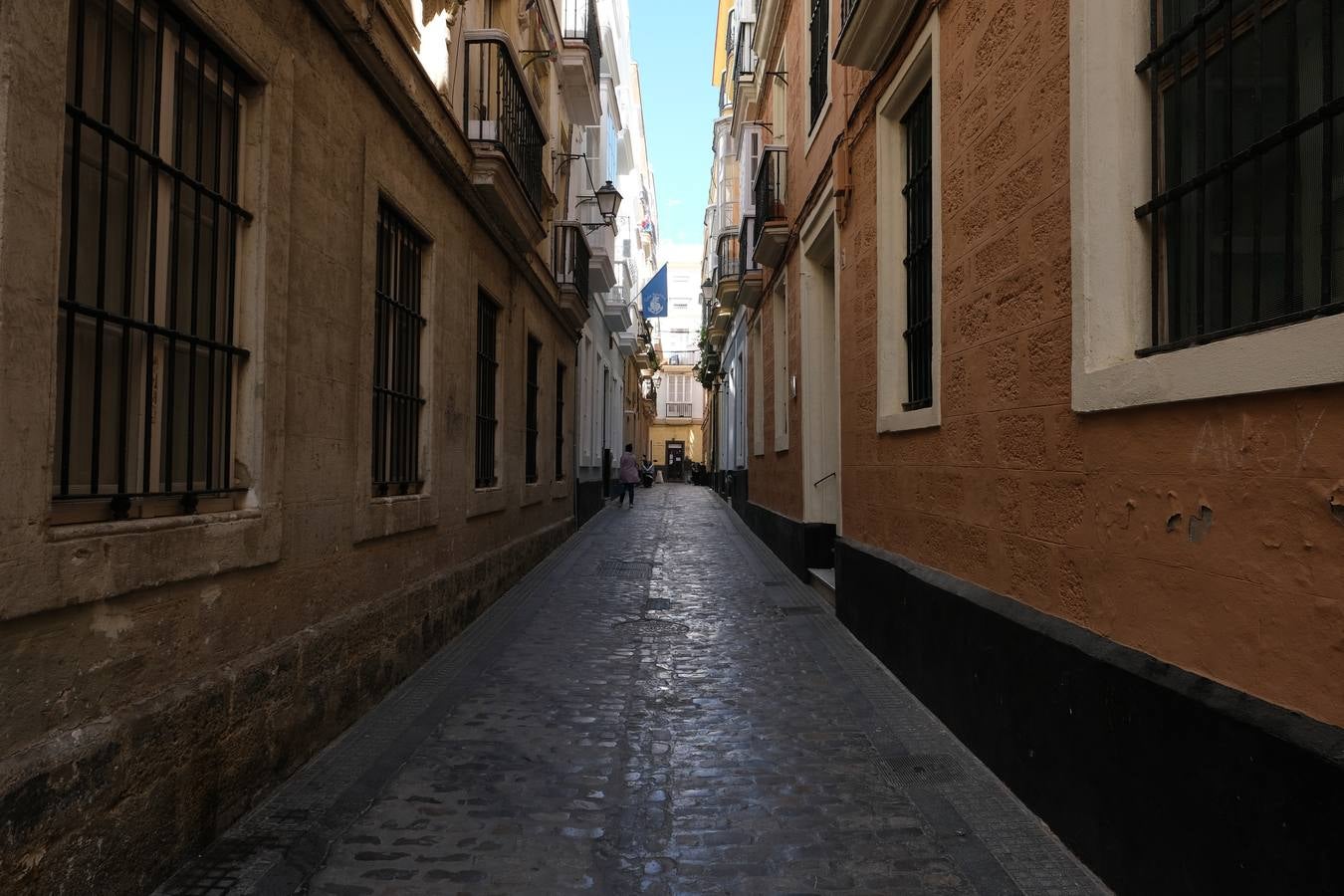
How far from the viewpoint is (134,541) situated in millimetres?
3051

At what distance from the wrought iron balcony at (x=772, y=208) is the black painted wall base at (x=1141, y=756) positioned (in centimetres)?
771

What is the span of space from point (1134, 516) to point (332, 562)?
3.71 metres

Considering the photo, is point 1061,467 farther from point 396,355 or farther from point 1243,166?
point 396,355

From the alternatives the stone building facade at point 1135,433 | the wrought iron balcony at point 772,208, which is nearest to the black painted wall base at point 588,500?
the wrought iron balcony at point 772,208

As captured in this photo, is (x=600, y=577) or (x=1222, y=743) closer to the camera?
(x=1222, y=743)

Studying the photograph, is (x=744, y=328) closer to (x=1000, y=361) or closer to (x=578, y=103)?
(x=578, y=103)

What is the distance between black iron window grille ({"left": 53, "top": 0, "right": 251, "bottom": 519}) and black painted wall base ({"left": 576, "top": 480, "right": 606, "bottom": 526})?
1322cm

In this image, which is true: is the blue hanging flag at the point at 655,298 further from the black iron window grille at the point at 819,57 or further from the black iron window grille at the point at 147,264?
the black iron window grille at the point at 147,264

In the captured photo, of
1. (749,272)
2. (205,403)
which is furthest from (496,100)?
(749,272)

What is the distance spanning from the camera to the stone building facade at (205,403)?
2619 millimetres

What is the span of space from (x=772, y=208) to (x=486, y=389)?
16.9ft

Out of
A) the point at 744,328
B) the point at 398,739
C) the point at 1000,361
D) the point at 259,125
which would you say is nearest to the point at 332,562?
the point at 398,739

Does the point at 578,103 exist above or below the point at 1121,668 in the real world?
above

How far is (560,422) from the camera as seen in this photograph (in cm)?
1508
